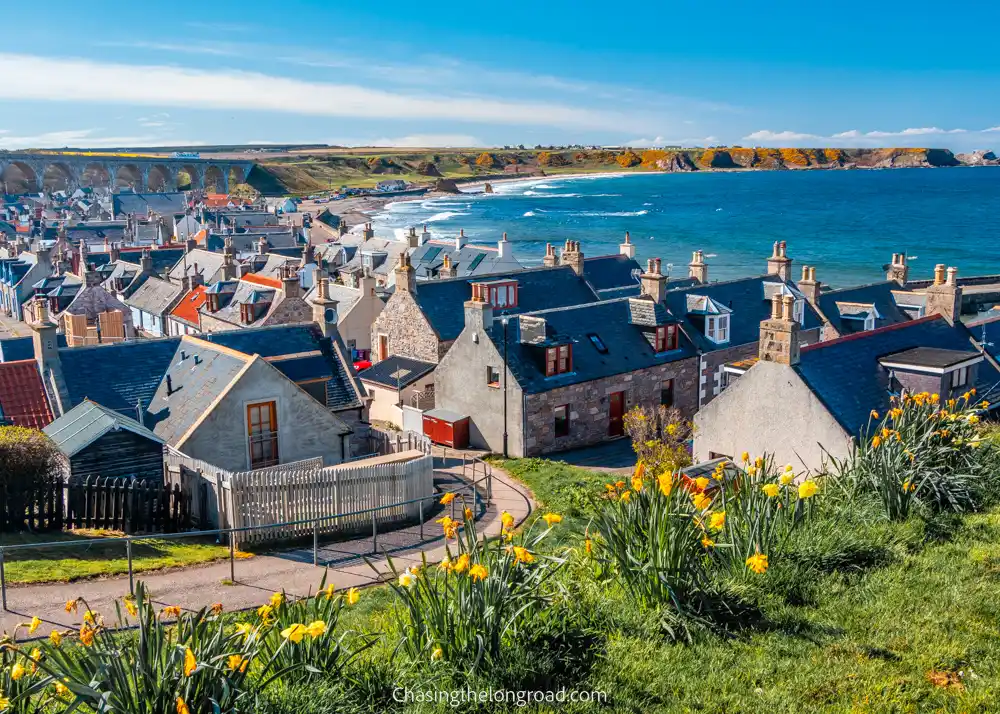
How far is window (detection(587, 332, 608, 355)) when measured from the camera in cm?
3775

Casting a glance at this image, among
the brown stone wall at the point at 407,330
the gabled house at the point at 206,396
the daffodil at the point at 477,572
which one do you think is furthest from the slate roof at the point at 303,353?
the daffodil at the point at 477,572

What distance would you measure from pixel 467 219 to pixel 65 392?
171 meters

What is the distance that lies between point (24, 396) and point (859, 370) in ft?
81.7

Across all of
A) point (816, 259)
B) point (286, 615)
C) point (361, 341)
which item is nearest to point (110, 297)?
point (361, 341)

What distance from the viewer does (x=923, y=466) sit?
1355 centimetres

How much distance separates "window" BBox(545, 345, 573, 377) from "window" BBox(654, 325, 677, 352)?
206 inches

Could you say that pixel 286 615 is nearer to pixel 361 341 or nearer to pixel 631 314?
pixel 631 314

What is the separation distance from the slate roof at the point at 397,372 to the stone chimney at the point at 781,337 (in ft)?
62.3

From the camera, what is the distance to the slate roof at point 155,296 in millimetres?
58188

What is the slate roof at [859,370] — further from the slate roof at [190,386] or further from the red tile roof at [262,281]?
the red tile roof at [262,281]

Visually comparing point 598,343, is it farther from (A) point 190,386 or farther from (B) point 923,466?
(B) point 923,466

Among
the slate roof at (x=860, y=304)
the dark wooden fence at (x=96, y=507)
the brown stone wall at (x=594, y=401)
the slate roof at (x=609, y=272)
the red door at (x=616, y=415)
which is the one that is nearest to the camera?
the dark wooden fence at (x=96, y=507)

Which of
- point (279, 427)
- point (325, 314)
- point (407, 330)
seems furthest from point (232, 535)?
point (407, 330)

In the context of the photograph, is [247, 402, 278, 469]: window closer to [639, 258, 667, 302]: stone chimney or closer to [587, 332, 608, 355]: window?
[587, 332, 608, 355]: window
